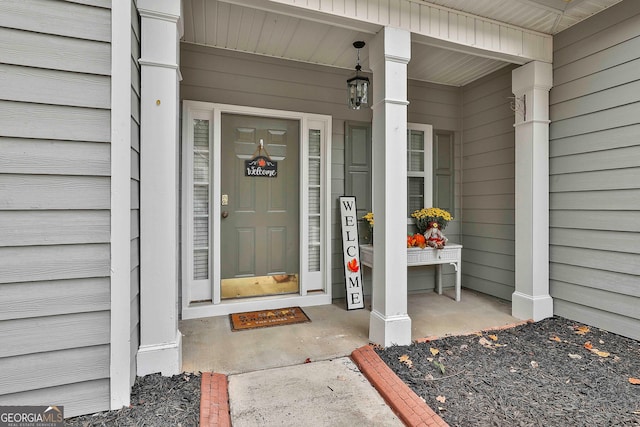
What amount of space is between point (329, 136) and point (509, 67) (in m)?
2.06

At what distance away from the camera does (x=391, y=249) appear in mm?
2445

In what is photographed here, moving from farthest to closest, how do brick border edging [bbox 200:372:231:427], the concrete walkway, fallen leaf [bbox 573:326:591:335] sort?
fallen leaf [bbox 573:326:591:335] → the concrete walkway → brick border edging [bbox 200:372:231:427]

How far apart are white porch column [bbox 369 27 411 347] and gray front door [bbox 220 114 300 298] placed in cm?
122

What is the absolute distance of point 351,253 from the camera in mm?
3412

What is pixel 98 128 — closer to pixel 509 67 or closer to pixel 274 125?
pixel 274 125

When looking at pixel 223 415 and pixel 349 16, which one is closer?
pixel 223 415

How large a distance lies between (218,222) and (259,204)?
0.45m

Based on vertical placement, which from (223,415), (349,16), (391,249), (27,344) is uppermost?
(349,16)

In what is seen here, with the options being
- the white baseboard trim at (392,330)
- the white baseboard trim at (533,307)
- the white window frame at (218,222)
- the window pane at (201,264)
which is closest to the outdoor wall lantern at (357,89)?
the white window frame at (218,222)

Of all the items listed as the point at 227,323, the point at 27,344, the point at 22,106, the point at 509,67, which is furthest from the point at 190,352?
the point at 509,67

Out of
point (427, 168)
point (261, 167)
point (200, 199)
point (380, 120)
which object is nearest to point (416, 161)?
point (427, 168)

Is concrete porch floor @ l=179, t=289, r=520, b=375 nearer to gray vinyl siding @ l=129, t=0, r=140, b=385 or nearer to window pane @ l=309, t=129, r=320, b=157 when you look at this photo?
gray vinyl siding @ l=129, t=0, r=140, b=385

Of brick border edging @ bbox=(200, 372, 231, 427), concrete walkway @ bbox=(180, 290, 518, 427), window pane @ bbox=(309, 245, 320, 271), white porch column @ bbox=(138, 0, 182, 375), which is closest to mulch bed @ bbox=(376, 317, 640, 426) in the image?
concrete walkway @ bbox=(180, 290, 518, 427)

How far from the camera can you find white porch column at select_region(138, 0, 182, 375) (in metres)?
1.89
